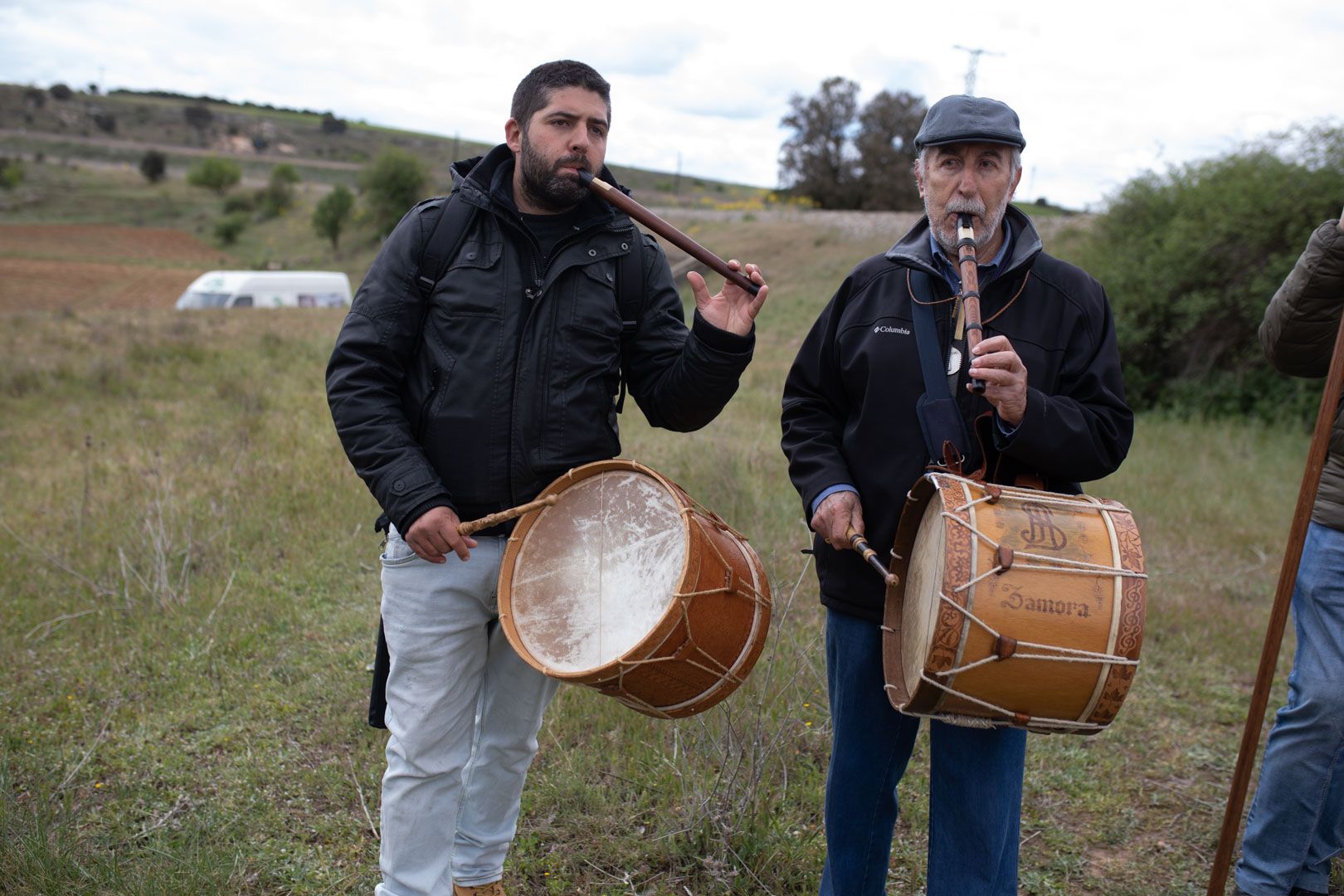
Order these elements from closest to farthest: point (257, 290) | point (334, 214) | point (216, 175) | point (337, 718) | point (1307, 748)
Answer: point (1307, 748)
point (337, 718)
point (257, 290)
point (334, 214)
point (216, 175)

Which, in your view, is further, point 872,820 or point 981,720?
point 872,820

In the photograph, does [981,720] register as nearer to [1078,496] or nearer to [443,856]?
[1078,496]

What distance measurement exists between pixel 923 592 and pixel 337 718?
9.40 ft

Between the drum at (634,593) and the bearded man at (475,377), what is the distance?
0.11 metres

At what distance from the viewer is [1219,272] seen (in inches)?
518

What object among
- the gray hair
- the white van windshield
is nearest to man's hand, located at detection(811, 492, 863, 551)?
the gray hair

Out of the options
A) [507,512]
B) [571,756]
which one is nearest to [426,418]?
[507,512]

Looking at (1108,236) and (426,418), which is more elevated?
(1108,236)

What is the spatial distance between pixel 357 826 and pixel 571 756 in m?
0.79

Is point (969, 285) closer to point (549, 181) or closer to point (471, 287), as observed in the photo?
point (549, 181)

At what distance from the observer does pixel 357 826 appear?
352 centimetres

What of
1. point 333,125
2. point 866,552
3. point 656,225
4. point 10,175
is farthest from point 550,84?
point 333,125

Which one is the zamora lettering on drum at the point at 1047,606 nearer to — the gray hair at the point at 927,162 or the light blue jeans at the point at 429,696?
the gray hair at the point at 927,162

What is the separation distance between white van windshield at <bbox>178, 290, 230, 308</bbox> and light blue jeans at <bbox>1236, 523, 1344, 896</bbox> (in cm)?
2757
